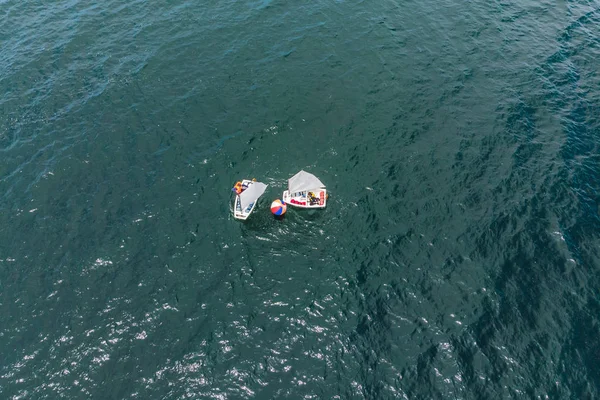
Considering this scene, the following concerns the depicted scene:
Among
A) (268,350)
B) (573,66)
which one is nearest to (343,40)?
(573,66)

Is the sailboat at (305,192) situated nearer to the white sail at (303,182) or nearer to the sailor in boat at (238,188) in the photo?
the white sail at (303,182)

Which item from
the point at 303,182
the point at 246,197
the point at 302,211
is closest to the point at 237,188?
the point at 246,197

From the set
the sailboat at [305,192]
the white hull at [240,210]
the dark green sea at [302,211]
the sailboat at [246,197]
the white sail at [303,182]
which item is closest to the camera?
the dark green sea at [302,211]

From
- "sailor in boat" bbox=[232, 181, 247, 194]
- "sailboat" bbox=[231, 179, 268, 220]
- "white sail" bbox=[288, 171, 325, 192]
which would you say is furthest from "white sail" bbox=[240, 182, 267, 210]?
"white sail" bbox=[288, 171, 325, 192]

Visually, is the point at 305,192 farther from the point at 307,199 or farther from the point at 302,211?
the point at 302,211

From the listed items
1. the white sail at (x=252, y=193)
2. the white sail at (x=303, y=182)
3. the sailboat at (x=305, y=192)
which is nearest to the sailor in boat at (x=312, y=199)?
the sailboat at (x=305, y=192)

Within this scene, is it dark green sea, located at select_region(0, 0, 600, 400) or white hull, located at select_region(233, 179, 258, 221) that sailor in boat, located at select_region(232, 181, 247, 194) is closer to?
white hull, located at select_region(233, 179, 258, 221)

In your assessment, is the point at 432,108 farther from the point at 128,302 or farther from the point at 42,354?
the point at 42,354
